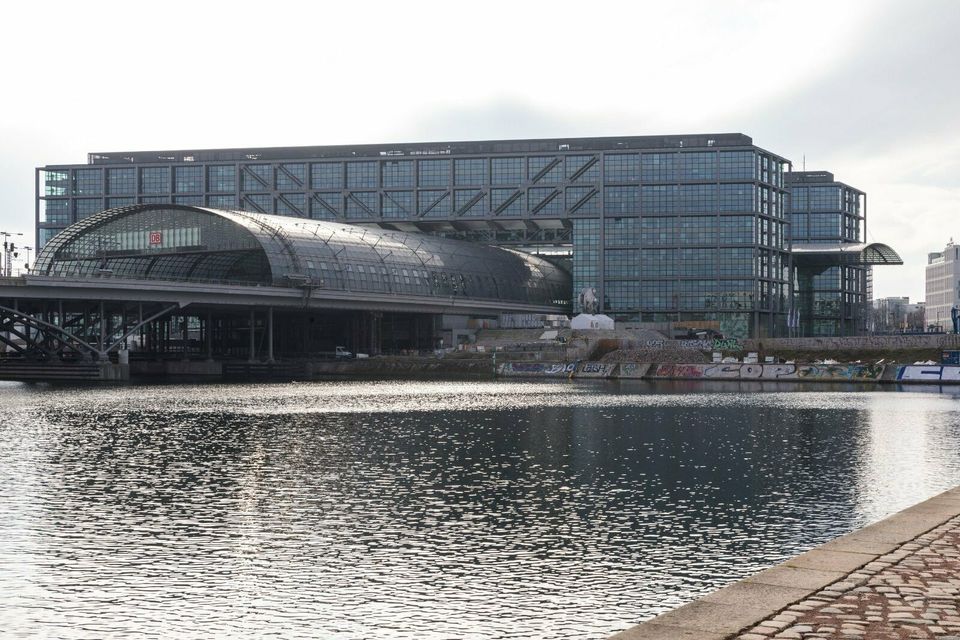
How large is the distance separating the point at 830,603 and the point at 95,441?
47.5 metres

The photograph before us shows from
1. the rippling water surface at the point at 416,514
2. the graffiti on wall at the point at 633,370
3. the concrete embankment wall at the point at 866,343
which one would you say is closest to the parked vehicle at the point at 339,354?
the graffiti on wall at the point at 633,370

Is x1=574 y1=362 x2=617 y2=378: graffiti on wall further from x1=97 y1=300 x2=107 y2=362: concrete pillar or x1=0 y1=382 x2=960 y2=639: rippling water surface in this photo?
x1=0 y1=382 x2=960 y2=639: rippling water surface

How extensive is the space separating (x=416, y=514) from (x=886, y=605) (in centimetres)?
1885

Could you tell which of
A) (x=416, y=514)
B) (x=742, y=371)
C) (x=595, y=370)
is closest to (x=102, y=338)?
(x=595, y=370)

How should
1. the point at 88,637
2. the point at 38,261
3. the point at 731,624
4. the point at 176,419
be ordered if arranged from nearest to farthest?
the point at 731,624
the point at 88,637
the point at 176,419
the point at 38,261

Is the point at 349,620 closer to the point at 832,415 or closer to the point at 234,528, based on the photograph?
the point at 234,528

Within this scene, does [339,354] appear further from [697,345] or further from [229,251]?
[697,345]

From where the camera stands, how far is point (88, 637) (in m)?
20.9

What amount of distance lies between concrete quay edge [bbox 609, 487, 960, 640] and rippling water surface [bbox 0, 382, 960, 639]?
2.93 metres

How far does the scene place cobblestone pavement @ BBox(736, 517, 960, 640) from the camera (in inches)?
663

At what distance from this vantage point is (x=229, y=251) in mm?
172500

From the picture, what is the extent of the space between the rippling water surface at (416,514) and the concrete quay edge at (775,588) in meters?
2.93

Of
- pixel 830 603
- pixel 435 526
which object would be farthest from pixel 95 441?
pixel 830 603

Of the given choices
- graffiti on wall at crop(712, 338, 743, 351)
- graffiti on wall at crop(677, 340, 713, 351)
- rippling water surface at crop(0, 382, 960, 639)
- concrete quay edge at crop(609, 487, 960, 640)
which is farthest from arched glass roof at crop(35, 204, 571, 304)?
concrete quay edge at crop(609, 487, 960, 640)
